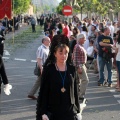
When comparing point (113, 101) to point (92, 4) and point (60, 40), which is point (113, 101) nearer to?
point (60, 40)

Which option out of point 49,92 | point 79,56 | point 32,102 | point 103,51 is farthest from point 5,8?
point 49,92

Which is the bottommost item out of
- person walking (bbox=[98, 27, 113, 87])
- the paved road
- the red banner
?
the paved road

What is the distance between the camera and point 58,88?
5.59 metres

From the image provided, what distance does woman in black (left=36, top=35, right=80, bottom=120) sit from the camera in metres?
5.59

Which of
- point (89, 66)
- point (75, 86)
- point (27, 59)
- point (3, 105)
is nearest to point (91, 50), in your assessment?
point (89, 66)

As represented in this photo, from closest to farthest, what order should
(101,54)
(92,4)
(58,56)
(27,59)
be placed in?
(58,56), (101,54), (27,59), (92,4)

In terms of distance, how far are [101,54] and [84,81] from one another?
8.48 ft

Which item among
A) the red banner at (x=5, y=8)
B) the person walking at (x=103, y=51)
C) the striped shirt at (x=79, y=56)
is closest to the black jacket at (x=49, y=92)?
the striped shirt at (x=79, y=56)

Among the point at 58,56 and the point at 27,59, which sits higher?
the point at 58,56

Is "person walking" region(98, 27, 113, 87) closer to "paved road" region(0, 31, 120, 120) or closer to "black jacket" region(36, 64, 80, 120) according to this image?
"paved road" region(0, 31, 120, 120)

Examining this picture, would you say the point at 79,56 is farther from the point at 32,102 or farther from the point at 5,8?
the point at 5,8

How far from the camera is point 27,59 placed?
2116cm

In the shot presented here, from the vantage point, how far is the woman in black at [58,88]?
5.59 meters

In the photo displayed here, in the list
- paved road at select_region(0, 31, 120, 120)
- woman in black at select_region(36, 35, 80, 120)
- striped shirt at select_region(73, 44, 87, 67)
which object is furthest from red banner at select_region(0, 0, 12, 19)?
woman in black at select_region(36, 35, 80, 120)
